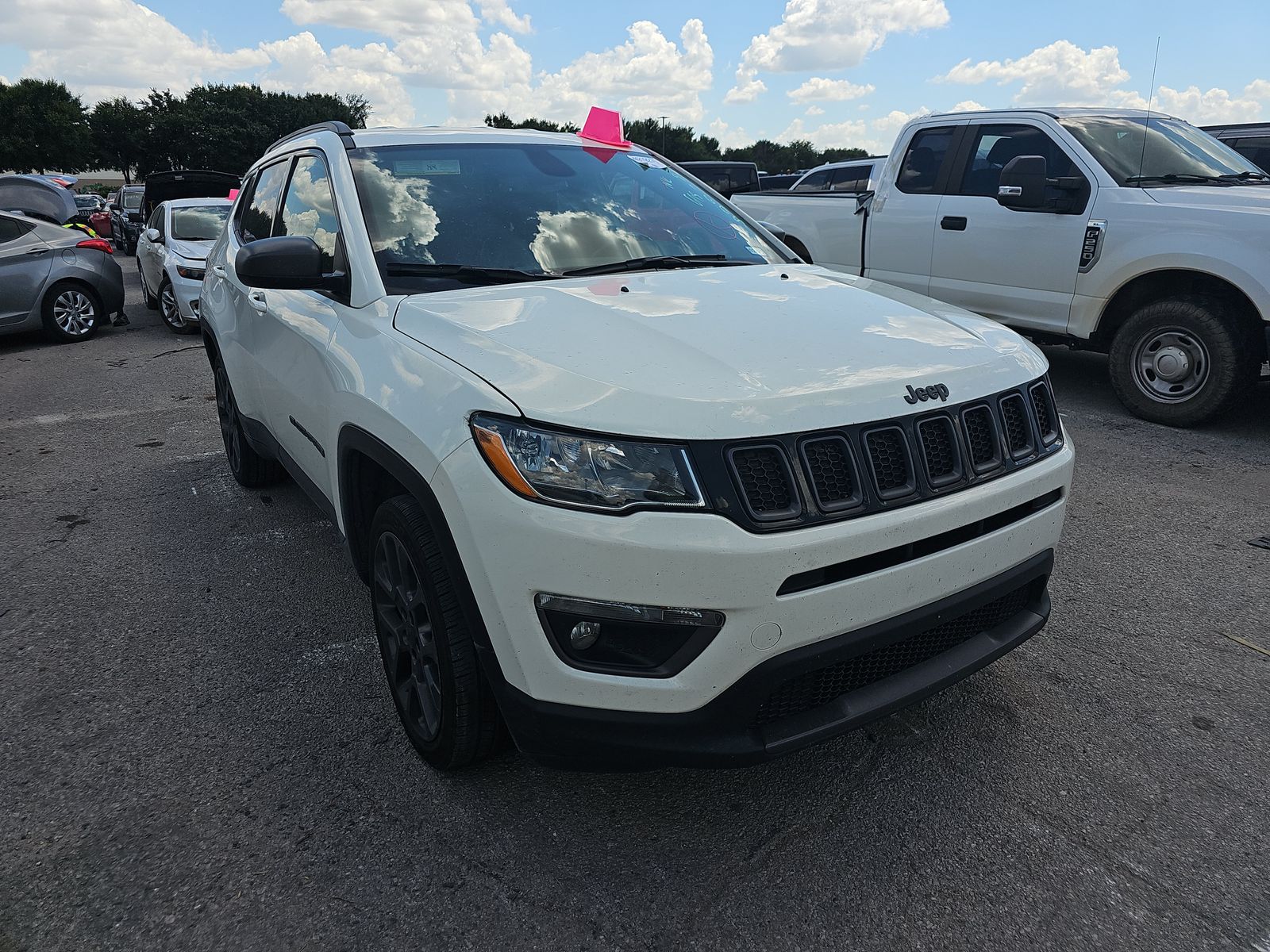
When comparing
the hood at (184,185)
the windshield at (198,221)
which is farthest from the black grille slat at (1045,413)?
the hood at (184,185)

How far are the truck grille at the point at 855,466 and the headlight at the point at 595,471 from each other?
Answer: 2.6 inches

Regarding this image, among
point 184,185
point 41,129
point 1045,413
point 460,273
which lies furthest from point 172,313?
point 41,129

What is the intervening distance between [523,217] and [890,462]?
65.3 inches

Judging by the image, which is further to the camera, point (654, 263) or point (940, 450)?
point (654, 263)

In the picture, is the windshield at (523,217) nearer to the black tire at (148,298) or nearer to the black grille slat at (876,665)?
the black grille slat at (876,665)

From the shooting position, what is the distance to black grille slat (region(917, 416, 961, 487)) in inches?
82.9

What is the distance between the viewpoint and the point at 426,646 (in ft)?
7.90

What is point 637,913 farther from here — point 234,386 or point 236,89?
point 236,89

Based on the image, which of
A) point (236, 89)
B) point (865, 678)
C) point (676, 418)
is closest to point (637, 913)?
point (865, 678)

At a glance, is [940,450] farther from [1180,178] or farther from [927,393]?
[1180,178]

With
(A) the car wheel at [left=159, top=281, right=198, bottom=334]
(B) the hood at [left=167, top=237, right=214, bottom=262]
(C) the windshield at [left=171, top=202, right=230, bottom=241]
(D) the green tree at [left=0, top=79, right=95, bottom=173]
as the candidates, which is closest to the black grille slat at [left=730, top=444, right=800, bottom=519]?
(B) the hood at [left=167, top=237, right=214, bottom=262]

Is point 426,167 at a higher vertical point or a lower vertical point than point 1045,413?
higher

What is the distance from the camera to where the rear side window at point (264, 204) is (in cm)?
400

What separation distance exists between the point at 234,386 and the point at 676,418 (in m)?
3.34
